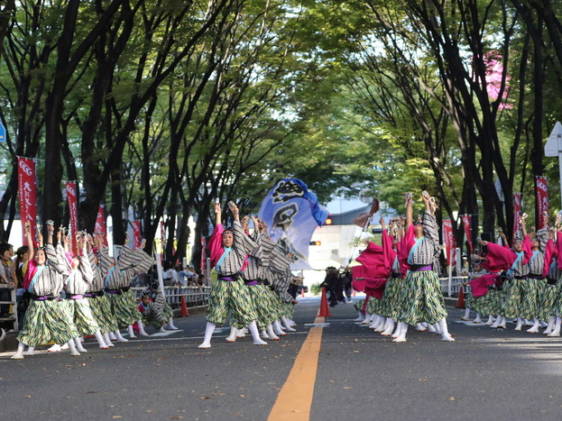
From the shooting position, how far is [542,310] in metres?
16.2

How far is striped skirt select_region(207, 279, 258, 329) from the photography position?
1409cm

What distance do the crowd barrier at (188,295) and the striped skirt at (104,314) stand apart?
A: 474 inches

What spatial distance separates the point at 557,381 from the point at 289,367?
270 centimetres

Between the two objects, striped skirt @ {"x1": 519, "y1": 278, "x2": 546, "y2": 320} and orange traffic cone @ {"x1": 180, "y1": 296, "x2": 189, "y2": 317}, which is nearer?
striped skirt @ {"x1": 519, "y1": 278, "x2": 546, "y2": 320}

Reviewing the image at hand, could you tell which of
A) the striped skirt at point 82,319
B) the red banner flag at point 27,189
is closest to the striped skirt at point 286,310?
the striped skirt at point 82,319

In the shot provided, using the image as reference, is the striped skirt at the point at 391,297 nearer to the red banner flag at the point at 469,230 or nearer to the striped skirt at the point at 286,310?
the striped skirt at the point at 286,310

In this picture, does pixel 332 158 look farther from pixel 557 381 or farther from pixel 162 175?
pixel 557 381

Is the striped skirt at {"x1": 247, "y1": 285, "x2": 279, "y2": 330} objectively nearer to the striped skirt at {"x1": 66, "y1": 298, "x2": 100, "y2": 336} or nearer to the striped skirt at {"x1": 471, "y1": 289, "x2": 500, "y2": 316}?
the striped skirt at {"x1": 66, "y1": 298, "x2": 100, "y2": 336}

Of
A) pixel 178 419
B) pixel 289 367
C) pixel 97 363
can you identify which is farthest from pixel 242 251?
pixel 178 419

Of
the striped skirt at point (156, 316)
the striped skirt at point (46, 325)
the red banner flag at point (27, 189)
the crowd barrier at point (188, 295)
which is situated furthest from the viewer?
the crowd barrier at point (188, 295)

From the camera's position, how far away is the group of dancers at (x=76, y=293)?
13.6 m

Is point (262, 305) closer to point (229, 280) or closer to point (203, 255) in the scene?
point (229, 280)

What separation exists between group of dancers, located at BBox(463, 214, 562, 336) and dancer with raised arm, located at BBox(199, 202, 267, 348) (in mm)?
4415

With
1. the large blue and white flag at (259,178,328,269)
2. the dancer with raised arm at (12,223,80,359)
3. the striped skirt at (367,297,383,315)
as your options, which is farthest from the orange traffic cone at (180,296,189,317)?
the dancer with raised arm at (12,223,80,359)
